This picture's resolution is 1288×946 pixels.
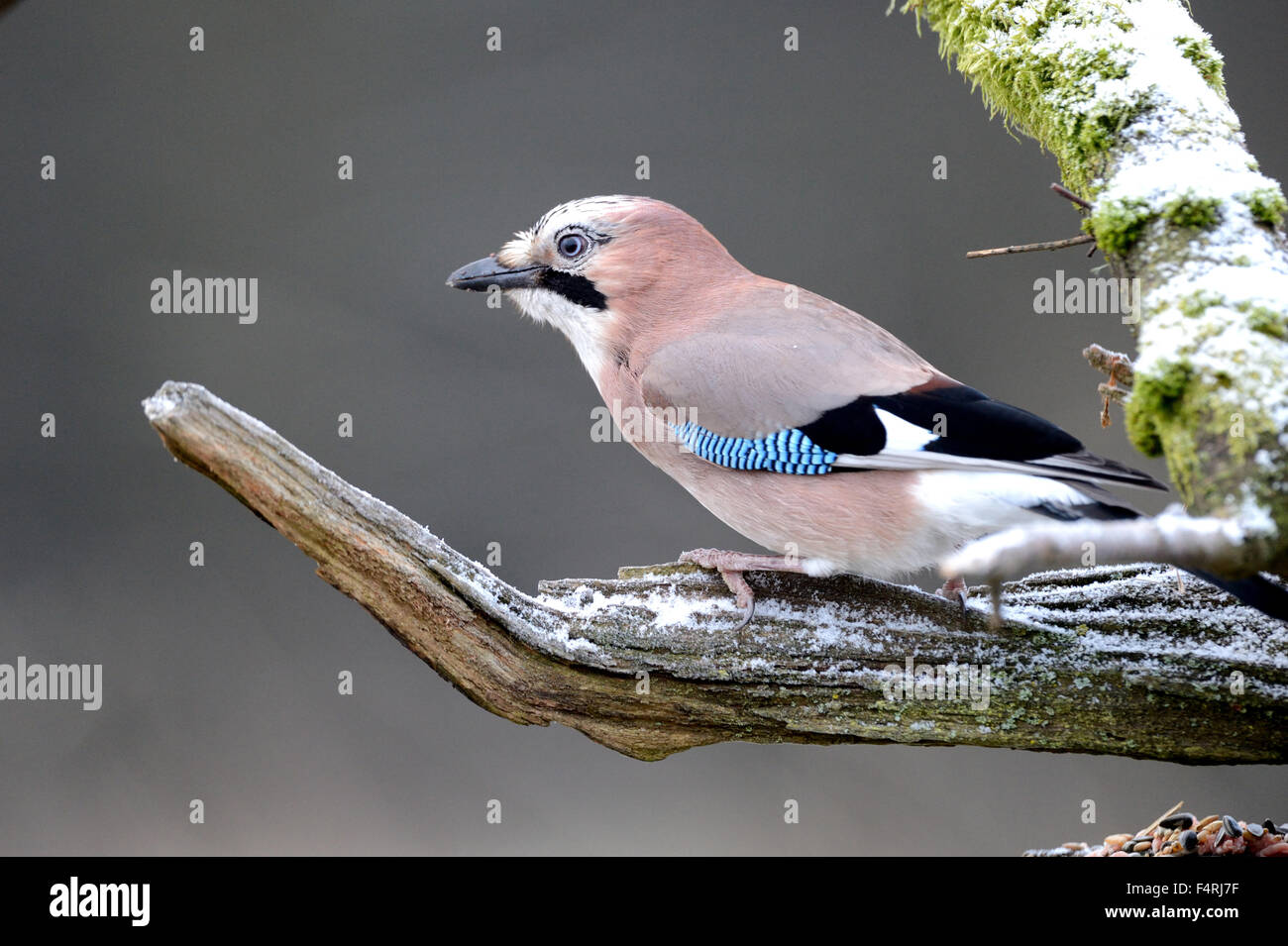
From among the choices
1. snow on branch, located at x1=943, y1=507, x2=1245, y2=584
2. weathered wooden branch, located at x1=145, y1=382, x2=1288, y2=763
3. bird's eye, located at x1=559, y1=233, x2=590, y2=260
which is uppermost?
bird's eye, located at x1=559, y1=233, x2=590, y2=260

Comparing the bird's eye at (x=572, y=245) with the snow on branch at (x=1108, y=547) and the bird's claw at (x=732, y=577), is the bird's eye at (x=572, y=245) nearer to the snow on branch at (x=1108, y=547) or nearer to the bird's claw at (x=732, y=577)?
the bird's claw at (x=732, y=577)

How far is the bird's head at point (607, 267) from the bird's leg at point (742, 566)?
0.52 m

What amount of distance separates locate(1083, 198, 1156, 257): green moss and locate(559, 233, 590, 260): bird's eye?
3.48ft

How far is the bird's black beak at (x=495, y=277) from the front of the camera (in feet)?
8.16

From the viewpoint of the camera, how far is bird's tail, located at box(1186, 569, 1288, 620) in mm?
1906

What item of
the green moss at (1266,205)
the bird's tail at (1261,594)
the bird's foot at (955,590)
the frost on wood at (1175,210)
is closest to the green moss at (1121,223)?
the frost on wood at (1175,210)

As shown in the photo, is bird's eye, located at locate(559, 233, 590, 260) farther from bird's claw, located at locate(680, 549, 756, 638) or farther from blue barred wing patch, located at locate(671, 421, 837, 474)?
bird's claw, located at locate(680, 549, 756, 638)

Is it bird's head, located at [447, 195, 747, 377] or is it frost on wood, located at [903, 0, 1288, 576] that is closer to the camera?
frost on wood, located at [903, 0, 1288, 576]

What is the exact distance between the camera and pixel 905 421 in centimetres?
211

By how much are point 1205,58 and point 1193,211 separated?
61cm

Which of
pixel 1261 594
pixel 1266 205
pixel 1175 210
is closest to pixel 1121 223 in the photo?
pixel 1175 210

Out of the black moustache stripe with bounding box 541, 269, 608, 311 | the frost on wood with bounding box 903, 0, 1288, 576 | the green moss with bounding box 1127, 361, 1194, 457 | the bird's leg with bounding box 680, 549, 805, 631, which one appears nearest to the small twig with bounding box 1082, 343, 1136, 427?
the frost on wood with bounding box 903, 0, 1288, 576

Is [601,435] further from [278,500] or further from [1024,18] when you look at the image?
[1024,18]

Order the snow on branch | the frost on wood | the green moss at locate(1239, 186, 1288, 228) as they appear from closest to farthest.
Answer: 1. the snow on branch
2. the frost on wood
3. the green moss at locate(1239, 186, 1288, 228)
